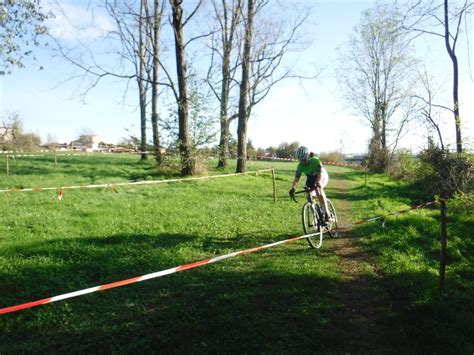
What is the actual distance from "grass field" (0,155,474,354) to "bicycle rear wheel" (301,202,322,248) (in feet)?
0.89

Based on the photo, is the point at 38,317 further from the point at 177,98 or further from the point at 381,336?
the point at 177,98

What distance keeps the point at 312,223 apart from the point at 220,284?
3360mm

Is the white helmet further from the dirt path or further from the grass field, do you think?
the dirt path

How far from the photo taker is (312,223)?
26.2 ft

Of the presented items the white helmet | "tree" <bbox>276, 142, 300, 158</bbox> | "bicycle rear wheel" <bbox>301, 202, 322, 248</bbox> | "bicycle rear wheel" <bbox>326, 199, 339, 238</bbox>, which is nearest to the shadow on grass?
"bicycle rear wheel" <bbox>301, 202, 322, 248</bbox>

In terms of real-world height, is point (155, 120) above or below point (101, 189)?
above

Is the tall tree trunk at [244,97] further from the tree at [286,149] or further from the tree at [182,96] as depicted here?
the tree at [286,149]

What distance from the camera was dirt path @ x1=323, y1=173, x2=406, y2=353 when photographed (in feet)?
12.5

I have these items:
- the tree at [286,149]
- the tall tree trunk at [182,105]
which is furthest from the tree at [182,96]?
the tree at [286,149]

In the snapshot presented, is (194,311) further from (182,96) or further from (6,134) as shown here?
(6,134)

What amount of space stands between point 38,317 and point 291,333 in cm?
329

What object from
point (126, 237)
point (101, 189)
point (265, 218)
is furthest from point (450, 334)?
point (101, 189)

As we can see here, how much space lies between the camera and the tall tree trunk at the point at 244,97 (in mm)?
21422

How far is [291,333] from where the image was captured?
3963mm
